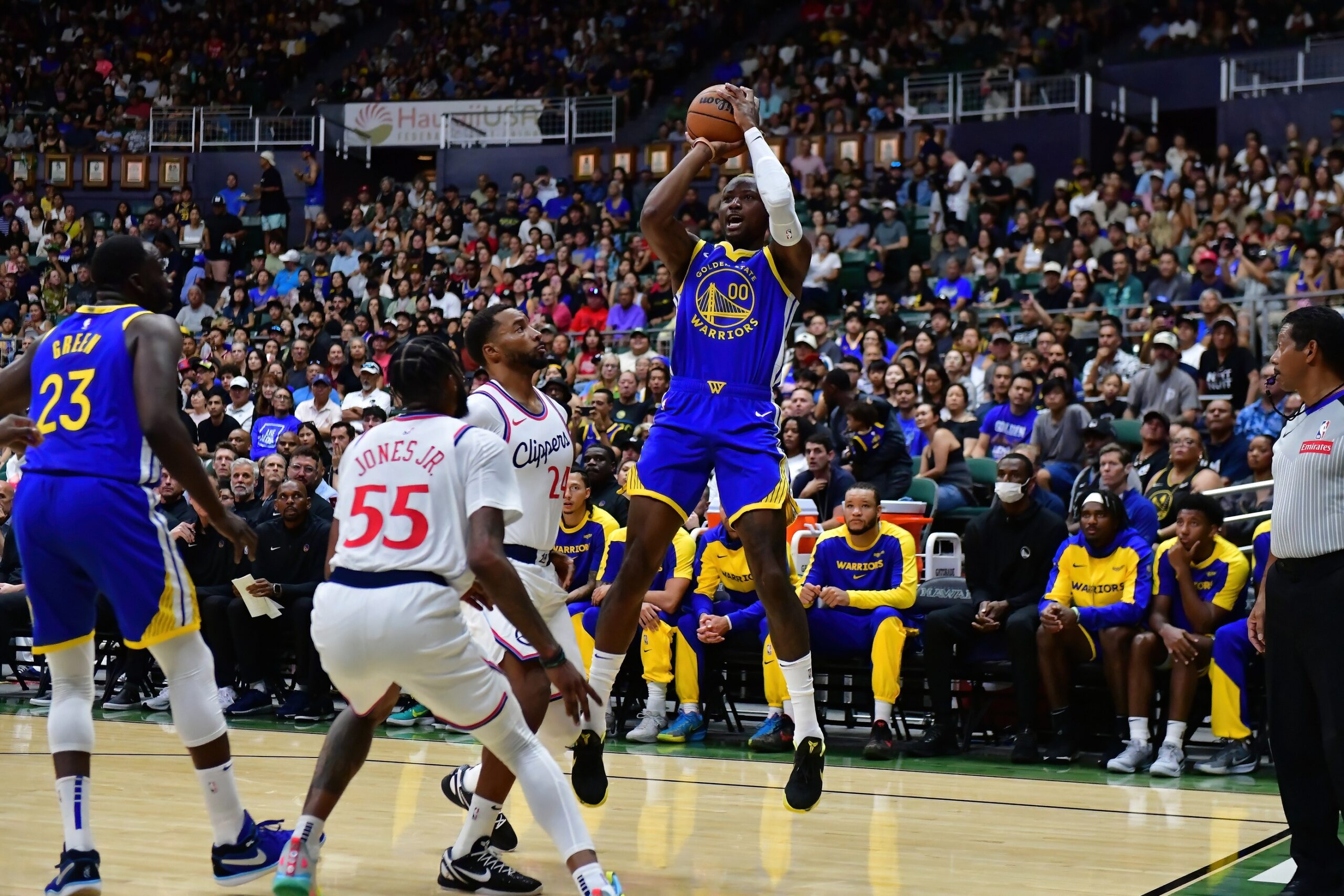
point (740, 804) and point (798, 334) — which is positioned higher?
point (798, 334)

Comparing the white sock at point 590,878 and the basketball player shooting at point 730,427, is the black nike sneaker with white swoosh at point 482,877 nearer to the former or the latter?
the basketball player shooting at point 730,427

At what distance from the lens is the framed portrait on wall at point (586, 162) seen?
74.6 ft

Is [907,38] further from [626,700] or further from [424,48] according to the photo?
[626,700]

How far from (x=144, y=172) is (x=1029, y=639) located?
20863 mm

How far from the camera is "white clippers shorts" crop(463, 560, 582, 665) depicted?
17.3ft

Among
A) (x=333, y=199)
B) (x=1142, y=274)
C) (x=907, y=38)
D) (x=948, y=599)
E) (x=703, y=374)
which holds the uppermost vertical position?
(x=907, y=38)

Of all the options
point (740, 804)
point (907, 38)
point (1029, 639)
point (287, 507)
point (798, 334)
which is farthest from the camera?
point (907, 38)

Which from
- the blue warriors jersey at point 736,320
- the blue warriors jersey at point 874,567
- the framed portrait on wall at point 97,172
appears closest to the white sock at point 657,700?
the blue warriors jersey at point 874,567

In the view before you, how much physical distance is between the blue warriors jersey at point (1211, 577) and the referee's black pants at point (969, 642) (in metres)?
0.73

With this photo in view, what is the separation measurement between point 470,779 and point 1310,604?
3017 millimetres

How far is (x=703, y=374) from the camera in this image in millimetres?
5793

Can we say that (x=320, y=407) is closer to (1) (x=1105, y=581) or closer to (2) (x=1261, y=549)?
(1) (x=1105, y=581)

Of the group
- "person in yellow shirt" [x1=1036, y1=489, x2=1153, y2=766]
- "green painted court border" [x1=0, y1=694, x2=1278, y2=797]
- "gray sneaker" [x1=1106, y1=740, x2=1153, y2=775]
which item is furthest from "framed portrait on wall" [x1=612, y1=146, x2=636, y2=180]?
"gray sneaker" [x1=1106, y1=740, x2=1153, y2=775]

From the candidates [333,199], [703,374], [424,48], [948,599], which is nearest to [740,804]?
[703,374]
